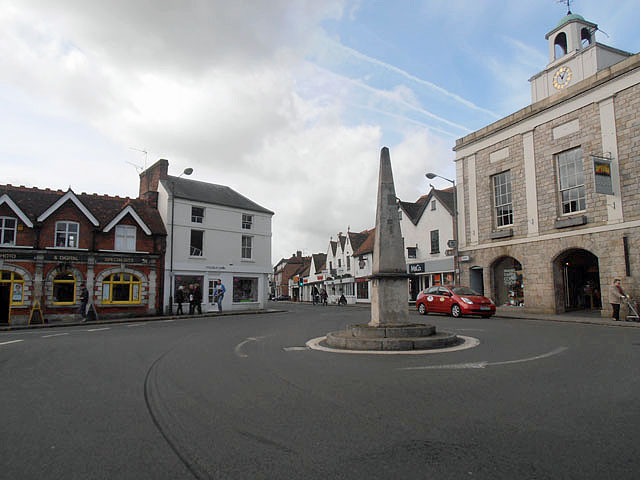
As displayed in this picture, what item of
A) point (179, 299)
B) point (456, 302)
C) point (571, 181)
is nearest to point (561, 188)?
point (571, 181)

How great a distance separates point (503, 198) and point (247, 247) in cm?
1873

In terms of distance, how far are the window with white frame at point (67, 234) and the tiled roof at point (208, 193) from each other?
667 centimetres

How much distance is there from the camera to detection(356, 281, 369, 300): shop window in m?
44.6

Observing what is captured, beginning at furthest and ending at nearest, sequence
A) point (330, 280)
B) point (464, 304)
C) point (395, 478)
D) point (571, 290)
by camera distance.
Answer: point (330, 280) < point (571, 290) < point (464, 304) < point (395, 478)

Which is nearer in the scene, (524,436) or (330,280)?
(524,436)

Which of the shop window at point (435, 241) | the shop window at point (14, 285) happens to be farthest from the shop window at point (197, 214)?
the shop window at point (435, 241)

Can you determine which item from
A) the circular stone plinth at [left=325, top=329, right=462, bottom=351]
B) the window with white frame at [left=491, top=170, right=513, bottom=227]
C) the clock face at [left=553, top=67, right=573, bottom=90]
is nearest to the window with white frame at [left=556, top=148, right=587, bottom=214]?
the window with white frame at [left=491, top=170, right=513, bottom=227]

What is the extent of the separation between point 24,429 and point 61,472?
1472 mm

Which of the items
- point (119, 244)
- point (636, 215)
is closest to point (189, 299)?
point (119, 244)

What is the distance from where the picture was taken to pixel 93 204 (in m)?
27.5

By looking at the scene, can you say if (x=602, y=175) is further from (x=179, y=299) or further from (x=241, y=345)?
(x=179, y=299)

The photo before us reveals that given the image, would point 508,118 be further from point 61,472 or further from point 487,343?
point 61,472

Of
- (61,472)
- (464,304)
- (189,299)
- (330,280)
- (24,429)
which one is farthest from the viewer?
(330,280)

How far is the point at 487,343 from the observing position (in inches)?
389
